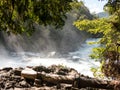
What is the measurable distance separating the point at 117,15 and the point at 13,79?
5.38 meters

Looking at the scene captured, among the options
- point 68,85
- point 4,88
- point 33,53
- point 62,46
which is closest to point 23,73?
point 4,88

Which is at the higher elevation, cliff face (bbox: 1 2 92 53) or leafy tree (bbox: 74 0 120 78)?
cliff face (bbox: 1 2 92 53)

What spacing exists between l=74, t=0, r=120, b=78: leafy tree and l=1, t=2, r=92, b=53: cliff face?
28.5 m

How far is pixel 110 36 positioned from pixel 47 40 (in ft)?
110

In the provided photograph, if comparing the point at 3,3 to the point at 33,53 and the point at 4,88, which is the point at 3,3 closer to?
the point at 4,88

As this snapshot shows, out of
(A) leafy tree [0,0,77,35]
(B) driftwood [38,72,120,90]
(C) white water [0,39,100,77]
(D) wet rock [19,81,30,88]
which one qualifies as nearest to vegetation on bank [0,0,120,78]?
(A) leafy tree [0,0,77,35]

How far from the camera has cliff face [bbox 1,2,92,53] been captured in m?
44.0

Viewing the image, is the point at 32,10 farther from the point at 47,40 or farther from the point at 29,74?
the point at 47,40

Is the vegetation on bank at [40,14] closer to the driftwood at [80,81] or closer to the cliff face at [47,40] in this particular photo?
the driftwood at [80,81]

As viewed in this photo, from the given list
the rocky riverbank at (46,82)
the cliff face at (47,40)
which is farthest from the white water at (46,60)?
the rocky riverbank at (46,82)

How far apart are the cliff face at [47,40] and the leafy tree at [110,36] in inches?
1120

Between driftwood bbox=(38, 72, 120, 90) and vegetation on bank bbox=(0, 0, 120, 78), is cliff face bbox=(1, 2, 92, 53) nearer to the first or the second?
driftwood bbox=(38, 72, 120, 90)

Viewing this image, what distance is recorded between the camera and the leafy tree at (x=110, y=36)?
866 cm

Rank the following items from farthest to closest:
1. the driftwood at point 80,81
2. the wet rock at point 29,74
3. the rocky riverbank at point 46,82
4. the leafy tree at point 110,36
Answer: the wet rock at point 29,74 < the driftwood at point 80,81 < the rocky riverbank at point 46,82 < the leafy tree at point 110,36
